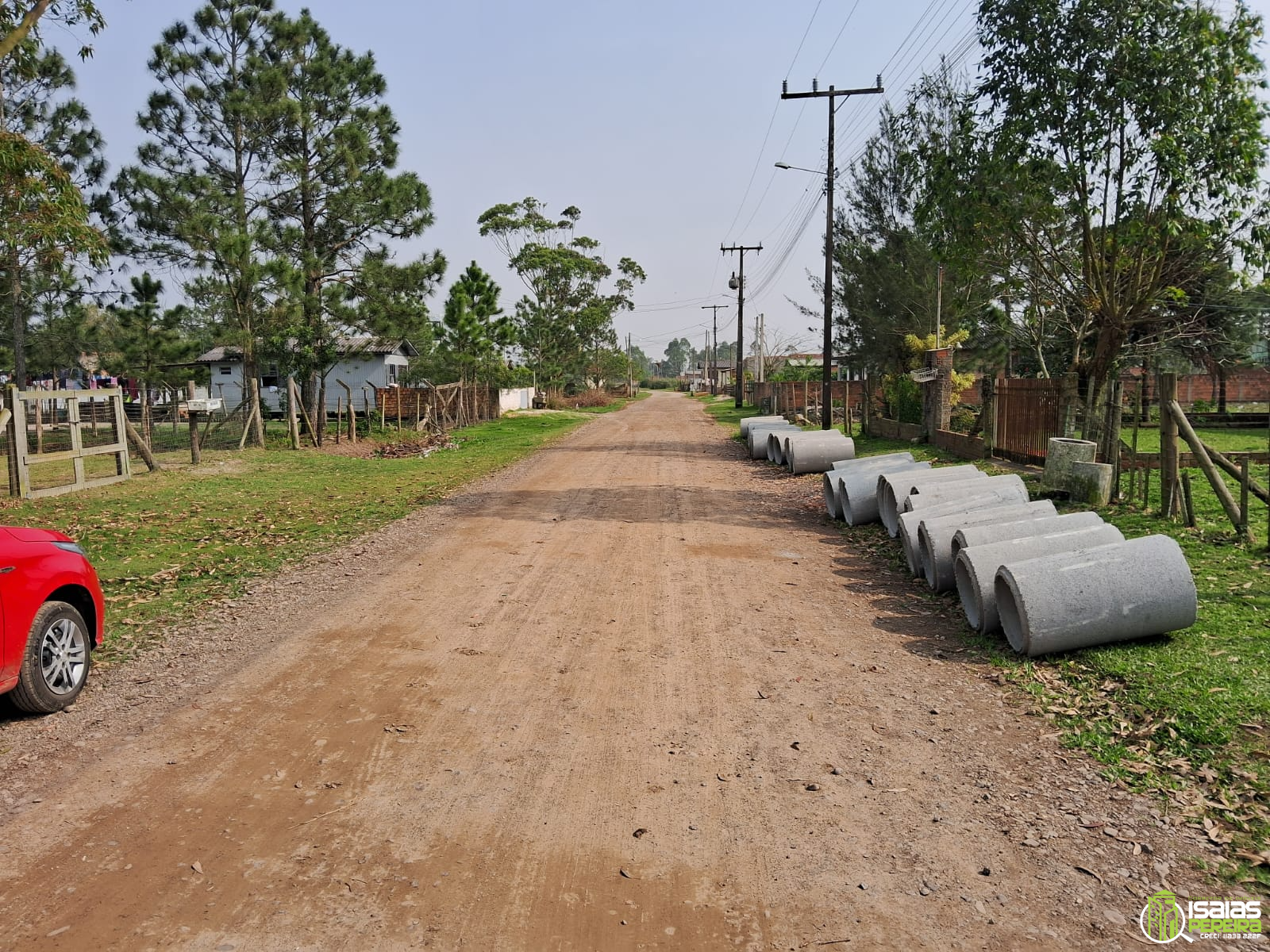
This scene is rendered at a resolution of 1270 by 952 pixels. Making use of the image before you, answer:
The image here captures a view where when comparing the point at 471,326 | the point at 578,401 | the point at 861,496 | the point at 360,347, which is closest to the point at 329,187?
the point at 360,347

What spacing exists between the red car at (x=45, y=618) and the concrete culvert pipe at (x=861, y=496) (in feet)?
27.5

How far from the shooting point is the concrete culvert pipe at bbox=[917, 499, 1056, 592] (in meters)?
8.04

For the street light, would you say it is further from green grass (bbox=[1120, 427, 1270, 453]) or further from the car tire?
the car tire

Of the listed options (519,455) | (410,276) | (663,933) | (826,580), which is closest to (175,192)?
(410,276)

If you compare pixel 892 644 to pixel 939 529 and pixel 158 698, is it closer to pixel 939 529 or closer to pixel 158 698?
pixel 939 529

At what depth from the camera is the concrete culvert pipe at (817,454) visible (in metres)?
17.0

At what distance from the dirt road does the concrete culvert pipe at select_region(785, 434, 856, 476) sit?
30.7 feet

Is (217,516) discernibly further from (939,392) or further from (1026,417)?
(939,392)

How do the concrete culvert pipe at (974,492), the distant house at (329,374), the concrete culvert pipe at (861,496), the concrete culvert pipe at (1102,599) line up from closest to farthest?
the concrete culvert pipe at (1102,599) < the concrete culvert pipe at (974,492) < the concrete culvert pipe at (861,496) < the distant house at (329,374)

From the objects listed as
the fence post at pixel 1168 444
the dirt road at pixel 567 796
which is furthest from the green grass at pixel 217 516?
the fence post at pixel 1168 444

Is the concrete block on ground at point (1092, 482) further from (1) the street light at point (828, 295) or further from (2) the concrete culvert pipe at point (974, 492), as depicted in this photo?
(1) the street light at point (828, 295)

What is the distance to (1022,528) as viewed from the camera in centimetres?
746

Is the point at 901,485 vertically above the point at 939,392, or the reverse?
the point at 939,392

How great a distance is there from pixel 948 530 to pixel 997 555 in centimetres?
132
